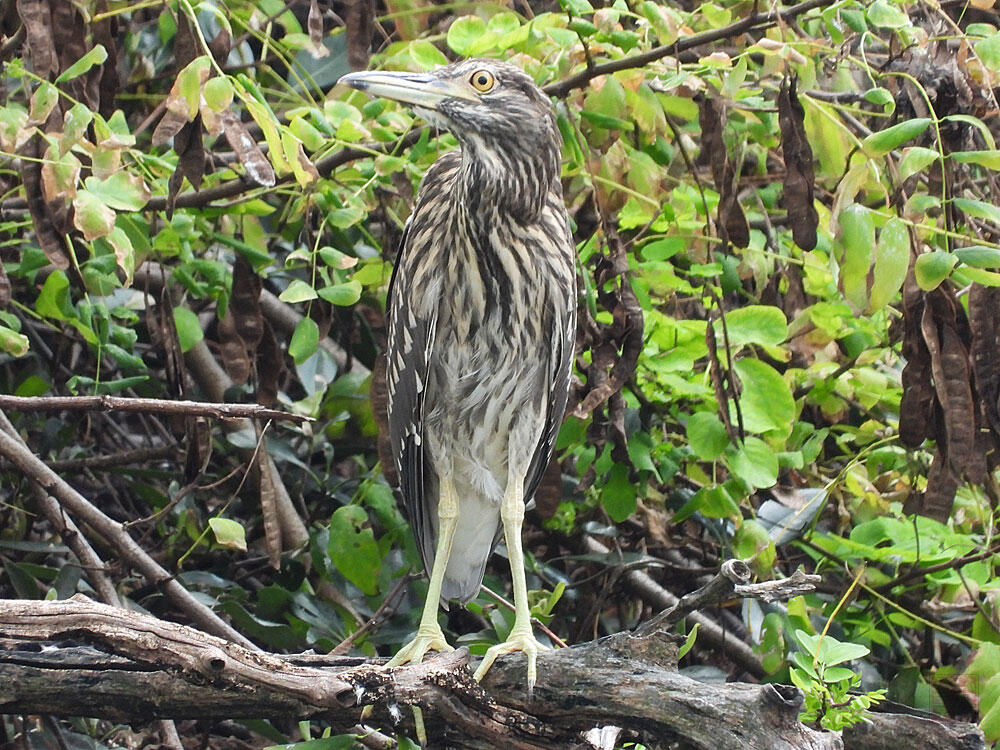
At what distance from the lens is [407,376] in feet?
9.84

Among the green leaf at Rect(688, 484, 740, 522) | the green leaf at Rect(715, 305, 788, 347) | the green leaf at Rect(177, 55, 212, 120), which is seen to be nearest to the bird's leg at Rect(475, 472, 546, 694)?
the green leaf at Rect(688, 484, 740, 522)

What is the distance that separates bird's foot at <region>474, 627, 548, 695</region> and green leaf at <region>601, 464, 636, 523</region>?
1.86ft

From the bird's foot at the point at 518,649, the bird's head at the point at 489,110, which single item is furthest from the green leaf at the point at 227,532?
the bird's head at the point at 489,110

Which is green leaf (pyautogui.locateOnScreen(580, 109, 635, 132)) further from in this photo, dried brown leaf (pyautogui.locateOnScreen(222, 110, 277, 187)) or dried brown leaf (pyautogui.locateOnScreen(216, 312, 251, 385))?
dried brown leaf (pyautogui.locateOnScreen(216, 312, 251, 385))

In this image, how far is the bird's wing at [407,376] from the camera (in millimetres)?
2934

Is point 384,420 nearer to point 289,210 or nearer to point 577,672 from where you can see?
point 289,210

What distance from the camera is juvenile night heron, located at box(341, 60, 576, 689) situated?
2623 mm

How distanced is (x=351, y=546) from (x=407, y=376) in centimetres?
48

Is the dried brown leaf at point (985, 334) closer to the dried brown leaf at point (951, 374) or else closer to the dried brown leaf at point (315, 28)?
the dried brown leaf at point (951, 374)

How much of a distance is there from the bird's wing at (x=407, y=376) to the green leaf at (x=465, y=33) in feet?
1.58

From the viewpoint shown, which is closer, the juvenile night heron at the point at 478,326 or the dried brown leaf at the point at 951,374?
the dried brown leaf at the point at 951,374

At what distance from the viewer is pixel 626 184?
2.93m

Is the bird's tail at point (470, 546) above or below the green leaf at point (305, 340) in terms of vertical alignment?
below

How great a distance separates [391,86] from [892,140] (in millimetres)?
1053
